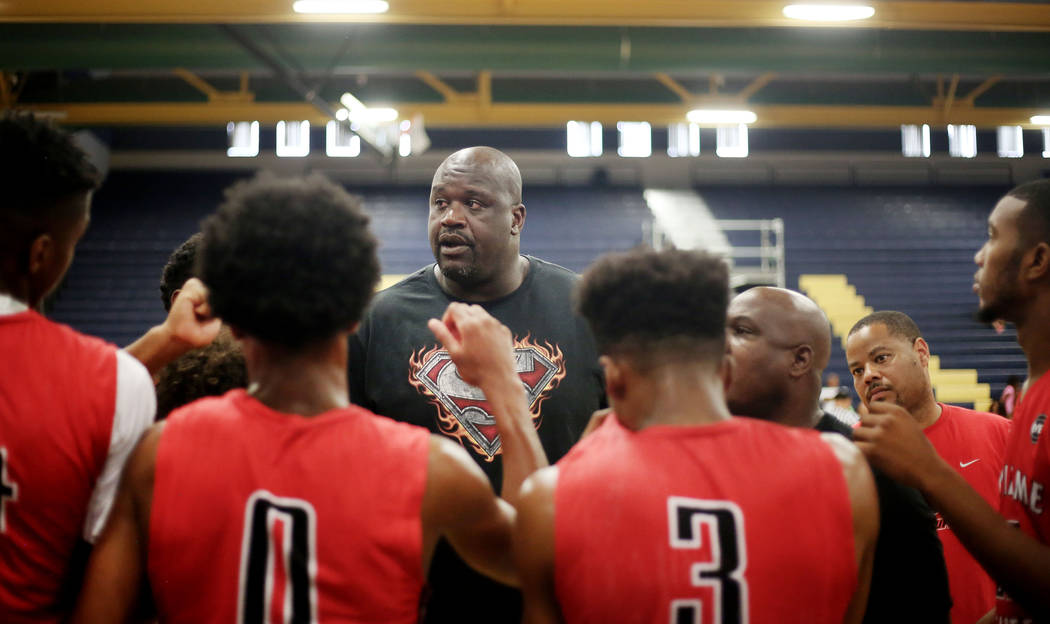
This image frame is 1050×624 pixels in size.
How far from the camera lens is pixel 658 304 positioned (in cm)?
188

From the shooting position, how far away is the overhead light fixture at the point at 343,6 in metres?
7.52

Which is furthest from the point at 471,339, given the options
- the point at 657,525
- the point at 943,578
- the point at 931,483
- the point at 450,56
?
the point at 450,56

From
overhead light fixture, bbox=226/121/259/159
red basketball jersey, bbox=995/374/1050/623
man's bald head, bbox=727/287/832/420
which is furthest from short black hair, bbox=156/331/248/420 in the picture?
overhead light fixture, bbox=226/121/259/159

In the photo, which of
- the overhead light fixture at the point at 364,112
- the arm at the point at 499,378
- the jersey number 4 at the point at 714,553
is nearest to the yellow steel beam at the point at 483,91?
the overhead light fixture at the point at 364,112

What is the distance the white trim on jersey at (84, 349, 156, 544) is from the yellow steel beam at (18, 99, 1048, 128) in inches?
496

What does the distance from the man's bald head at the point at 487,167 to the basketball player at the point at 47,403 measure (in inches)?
60.2

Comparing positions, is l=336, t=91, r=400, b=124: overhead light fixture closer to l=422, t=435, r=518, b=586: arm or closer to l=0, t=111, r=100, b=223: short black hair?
l=0, t=111, r=100, b=223: short black hair

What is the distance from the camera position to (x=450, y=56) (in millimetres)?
10461

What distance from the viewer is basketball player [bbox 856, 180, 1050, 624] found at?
6.78ft

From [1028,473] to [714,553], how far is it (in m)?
1.12

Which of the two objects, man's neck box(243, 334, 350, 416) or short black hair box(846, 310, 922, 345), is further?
short black hair box(846, 310, 922, 345)

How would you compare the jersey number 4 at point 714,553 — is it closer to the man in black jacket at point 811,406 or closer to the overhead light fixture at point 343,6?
the man in black jacket at point 811,406

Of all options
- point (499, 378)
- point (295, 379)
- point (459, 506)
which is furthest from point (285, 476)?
point (499, 378)

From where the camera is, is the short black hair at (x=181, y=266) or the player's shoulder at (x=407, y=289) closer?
the short black hair at (x=181, y=266)
